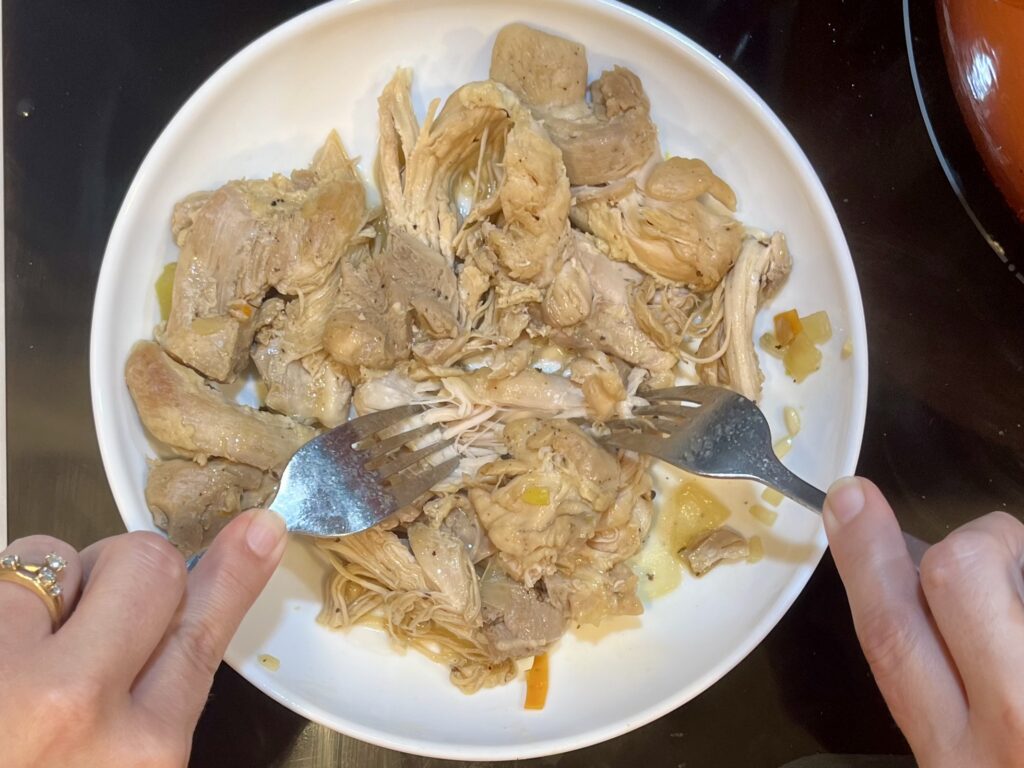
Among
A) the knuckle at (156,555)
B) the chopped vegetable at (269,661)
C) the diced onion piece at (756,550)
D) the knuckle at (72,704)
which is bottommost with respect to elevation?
the diced onion piece at (756,550)

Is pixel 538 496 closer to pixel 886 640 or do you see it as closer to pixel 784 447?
pixel 784 447

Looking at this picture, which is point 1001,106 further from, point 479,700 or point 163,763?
point 163,763

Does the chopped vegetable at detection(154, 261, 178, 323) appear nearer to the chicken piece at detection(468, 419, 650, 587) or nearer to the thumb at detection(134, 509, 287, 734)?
the thumb at detection(134, 509, 287, 734)

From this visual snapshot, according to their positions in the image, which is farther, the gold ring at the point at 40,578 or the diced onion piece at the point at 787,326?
the diced onion piece at the point at 787,326

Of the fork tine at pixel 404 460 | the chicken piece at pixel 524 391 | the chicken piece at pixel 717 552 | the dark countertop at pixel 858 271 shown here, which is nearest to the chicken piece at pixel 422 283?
the chicken piece at pixel 524 391

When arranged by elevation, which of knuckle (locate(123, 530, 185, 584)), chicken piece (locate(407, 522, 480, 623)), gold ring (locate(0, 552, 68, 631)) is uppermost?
gold ring (locate(0, 552, 68, 631))

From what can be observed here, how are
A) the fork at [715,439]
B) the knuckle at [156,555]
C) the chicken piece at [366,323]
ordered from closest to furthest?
the knuckle at [156,555] → the fork at [715,439] → the chicken piece at [366,323]

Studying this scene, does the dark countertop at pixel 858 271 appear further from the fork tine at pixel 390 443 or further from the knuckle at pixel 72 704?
the knuckle at pixel 72 704

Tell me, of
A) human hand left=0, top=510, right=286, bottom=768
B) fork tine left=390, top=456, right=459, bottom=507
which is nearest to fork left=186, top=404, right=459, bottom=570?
fork tine left=390, top=456, right=459, bottom=507

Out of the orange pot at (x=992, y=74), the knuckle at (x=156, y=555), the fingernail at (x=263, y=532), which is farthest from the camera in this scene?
the orange pot at (x=992, y=74)
